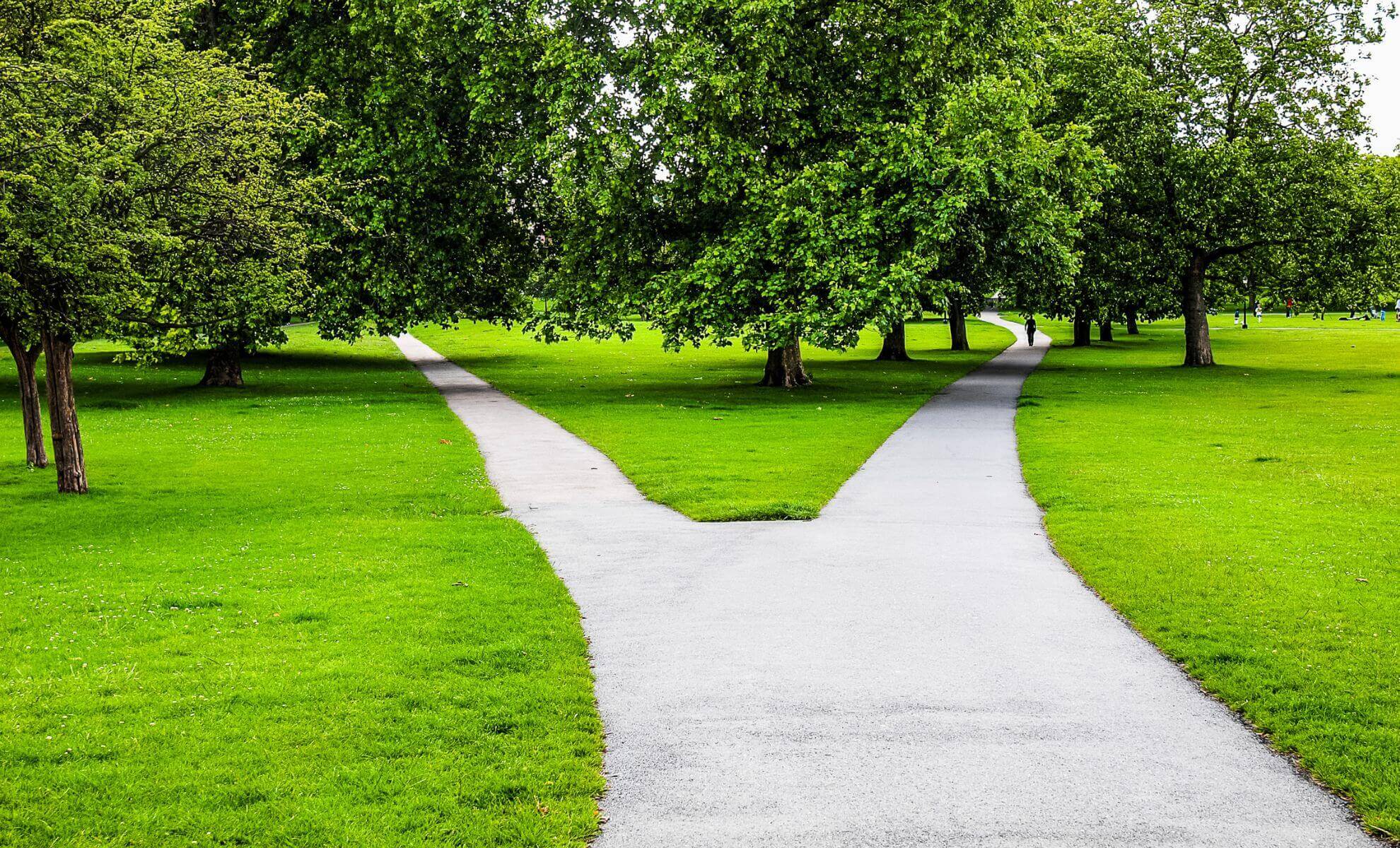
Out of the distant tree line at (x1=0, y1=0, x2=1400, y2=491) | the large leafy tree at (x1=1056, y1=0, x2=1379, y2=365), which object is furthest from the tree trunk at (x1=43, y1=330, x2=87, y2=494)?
A: the large leafy tree at (x1=1056, y1=0, x2=1379, y2=365)

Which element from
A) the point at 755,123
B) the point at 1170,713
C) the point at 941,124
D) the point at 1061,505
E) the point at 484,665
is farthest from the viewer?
the point at 755,123

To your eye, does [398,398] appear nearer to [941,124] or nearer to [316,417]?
[316,417]

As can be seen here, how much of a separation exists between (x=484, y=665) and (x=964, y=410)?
1976 cm

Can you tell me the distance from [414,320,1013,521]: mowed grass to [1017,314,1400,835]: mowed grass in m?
3.25

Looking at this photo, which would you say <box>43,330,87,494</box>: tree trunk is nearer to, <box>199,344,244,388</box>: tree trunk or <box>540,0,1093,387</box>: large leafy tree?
<box>540,0,1093,387</box>: large leafy tree

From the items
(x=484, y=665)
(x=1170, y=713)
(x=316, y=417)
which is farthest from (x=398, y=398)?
(x=1170, y=713)

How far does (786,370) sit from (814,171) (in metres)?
7.35

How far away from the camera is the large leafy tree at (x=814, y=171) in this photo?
2598 cm

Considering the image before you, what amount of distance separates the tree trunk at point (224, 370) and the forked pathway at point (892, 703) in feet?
Answer: 79.1

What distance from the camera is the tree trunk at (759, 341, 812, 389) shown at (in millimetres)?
32031

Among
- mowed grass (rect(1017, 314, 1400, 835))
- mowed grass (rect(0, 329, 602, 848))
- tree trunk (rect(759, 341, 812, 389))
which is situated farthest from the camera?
tree trunk (rect(759, 341, 812, 389))

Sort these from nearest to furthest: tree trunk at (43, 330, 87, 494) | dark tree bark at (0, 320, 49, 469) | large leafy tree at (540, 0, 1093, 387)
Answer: dark tree bark at (0, 320, 49, 469) → tree trunk at (43, 330, 87, 494) → large leafy tree at (540, 0, 1093, 387)

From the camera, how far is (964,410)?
25.3m

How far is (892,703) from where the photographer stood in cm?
642
